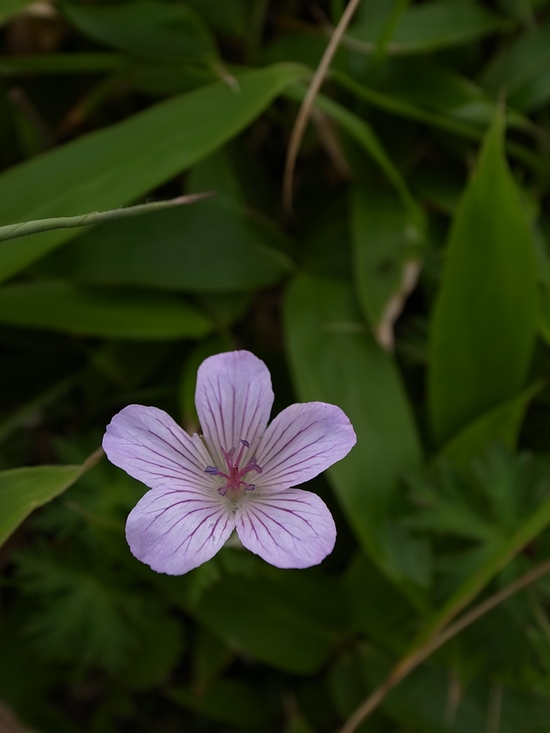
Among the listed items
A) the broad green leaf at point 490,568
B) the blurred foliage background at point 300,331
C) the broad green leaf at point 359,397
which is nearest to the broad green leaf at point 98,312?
the blurred foliage background at point 300,331

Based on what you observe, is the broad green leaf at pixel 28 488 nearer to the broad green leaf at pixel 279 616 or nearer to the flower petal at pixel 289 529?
the flower petal at pixel 289 529

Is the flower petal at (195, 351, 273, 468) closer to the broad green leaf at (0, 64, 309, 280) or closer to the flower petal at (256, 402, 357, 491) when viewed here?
the flower petal at (256, 402, 357, 491)

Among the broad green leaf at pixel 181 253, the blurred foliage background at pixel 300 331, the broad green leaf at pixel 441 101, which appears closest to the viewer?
the blurred foliage background at pixel 300 331

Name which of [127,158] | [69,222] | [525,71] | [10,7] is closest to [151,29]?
[10,7]

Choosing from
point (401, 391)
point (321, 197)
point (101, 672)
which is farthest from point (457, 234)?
point (101, 672)

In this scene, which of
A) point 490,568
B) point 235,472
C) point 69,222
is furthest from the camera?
point 490,568

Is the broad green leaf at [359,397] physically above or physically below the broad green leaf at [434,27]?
below

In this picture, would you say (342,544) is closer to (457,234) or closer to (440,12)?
(457,234)

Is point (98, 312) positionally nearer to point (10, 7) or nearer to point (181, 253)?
point (181, 253)
